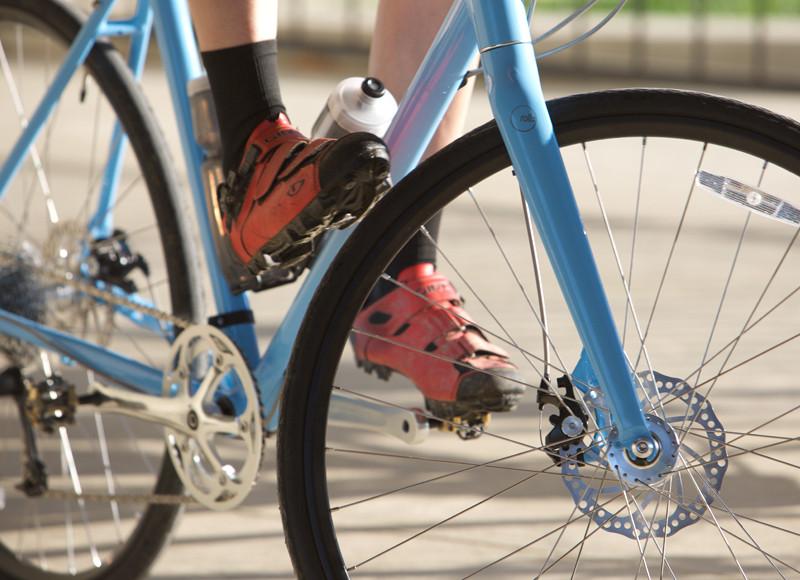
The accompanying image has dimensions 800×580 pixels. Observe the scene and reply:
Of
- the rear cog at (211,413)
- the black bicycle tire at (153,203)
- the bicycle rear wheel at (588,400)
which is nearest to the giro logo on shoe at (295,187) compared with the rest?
the bicycle rear wheel at (588,400)

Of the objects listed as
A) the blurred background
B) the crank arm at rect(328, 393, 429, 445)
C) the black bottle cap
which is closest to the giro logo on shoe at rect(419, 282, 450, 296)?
the crank arm at rect(328, 393, 429, 445)

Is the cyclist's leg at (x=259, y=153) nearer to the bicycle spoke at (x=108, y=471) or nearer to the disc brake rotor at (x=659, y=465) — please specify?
the disc brake rotor at (x=659, y=465)

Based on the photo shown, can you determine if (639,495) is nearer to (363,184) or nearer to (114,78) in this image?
(363,184)

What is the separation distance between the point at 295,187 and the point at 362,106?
13 centimetres

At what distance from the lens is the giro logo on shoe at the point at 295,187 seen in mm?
1145

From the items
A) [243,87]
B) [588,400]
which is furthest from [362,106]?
[588,400]

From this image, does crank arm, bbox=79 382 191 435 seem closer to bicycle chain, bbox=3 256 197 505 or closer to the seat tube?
bicycle chain, bbox=3 256 197 505

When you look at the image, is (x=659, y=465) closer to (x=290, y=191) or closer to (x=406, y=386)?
(x=290, y=191)

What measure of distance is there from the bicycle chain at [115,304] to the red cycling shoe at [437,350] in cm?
21

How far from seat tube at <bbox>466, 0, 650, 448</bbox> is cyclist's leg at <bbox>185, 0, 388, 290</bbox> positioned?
176mm

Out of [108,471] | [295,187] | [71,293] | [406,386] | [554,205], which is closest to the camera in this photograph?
[554,205]

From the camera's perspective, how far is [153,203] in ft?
5.13

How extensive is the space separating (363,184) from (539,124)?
0.58 ft

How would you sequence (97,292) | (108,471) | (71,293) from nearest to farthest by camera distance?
(97,292) → (71,293) → (108,471)
